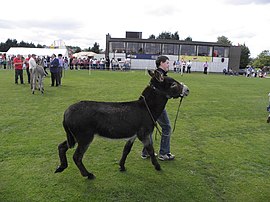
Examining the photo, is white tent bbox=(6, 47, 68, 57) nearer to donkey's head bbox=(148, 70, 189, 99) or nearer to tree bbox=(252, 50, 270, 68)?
donkey's head bbox=(148, 70, 189, 99)

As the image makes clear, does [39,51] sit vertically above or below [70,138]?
above

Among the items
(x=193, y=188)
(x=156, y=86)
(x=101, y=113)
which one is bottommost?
(x=193, y=188)

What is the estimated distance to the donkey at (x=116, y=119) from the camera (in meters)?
5.03

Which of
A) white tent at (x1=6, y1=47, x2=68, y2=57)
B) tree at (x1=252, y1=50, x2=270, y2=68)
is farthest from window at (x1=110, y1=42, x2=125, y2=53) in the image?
tree at (x1=252, y1=50, x2=270, y2=68)

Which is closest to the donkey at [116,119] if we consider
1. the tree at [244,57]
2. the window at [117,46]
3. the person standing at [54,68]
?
the person standing at [54,68]

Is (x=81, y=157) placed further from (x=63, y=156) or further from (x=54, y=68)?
(x=54, y=68)

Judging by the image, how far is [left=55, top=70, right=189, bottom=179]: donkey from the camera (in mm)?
5031

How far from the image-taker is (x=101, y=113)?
16.9 feet

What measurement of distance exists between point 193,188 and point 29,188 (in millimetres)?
2947

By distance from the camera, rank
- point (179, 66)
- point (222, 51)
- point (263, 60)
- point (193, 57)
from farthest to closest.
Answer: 1. point (263, 60)
2. point (222, 51)
3. point (193, 57)
4. point (179, 66)

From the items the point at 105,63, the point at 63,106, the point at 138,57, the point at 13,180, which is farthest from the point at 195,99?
the point at 138,57

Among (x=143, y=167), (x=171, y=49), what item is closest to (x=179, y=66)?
(x=171, y=49)

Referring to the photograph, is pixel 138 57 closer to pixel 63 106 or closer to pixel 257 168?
pixel 63 106

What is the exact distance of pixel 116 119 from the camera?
5.21 m
